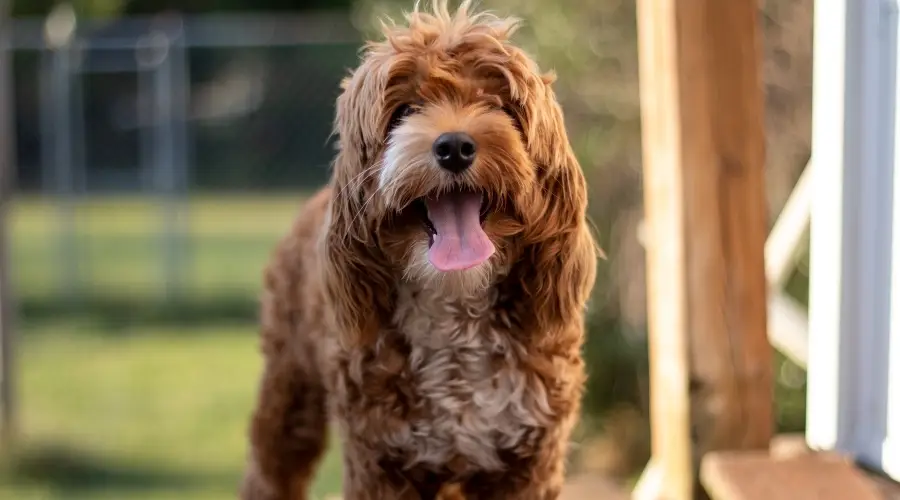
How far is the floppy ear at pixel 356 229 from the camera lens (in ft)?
5.66

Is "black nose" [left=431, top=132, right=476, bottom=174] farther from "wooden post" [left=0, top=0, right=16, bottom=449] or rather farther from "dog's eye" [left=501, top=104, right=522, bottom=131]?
"wooden post" [left=0, top=0, right=16, bottom=449]

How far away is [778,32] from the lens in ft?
13.2

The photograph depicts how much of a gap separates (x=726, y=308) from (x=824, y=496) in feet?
1.61

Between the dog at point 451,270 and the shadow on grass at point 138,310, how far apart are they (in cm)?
578

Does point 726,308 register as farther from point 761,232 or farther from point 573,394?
point 573,394

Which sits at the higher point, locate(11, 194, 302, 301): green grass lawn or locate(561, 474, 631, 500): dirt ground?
locate(11, 194, 302, 301): green grass lawn

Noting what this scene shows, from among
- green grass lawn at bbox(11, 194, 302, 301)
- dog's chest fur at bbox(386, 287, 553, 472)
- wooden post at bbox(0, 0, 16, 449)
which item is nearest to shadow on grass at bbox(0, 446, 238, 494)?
wooden post at bbox(0, 0, 16, 449)

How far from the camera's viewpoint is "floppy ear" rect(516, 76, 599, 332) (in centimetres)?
171

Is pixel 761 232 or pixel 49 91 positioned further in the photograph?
pixel 49 91

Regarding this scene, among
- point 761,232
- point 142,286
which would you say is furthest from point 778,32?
→ point 142,286

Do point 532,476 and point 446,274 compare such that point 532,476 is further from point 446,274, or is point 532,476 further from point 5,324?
point 5,324

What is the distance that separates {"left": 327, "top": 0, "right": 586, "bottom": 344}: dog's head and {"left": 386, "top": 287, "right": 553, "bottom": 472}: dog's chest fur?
13 cm

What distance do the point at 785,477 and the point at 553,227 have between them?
1006 millimetres

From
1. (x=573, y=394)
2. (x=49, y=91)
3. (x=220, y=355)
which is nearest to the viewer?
(x=573, y=394)
